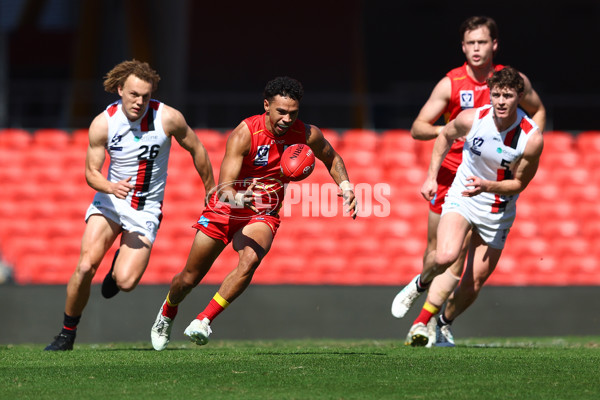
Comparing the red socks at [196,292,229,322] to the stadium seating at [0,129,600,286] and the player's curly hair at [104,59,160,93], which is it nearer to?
the player's curly hair at [104,59,160,93]

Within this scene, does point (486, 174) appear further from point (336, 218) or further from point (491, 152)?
point (336, 218)

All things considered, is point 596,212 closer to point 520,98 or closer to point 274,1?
point 520,98

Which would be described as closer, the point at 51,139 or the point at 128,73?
the point at 128,73

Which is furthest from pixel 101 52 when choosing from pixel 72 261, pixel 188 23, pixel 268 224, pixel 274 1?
pixel 268 224

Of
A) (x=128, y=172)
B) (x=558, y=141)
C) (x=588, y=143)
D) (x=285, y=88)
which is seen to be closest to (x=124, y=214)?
(x=128, y=172)

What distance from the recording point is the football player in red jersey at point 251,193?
6902 millimetres

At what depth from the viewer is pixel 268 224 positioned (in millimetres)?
7078

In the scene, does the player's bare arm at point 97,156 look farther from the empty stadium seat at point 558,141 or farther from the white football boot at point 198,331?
the empty stadium seat at point 558,141

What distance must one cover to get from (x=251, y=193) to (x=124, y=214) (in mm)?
1332

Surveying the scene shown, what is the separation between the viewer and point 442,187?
27.7 ft

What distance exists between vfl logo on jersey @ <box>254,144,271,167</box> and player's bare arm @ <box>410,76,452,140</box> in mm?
1650

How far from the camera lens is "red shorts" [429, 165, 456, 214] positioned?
330 inches

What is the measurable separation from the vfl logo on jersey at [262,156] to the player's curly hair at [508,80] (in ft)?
5.94

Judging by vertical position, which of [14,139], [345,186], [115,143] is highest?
[115,143]
